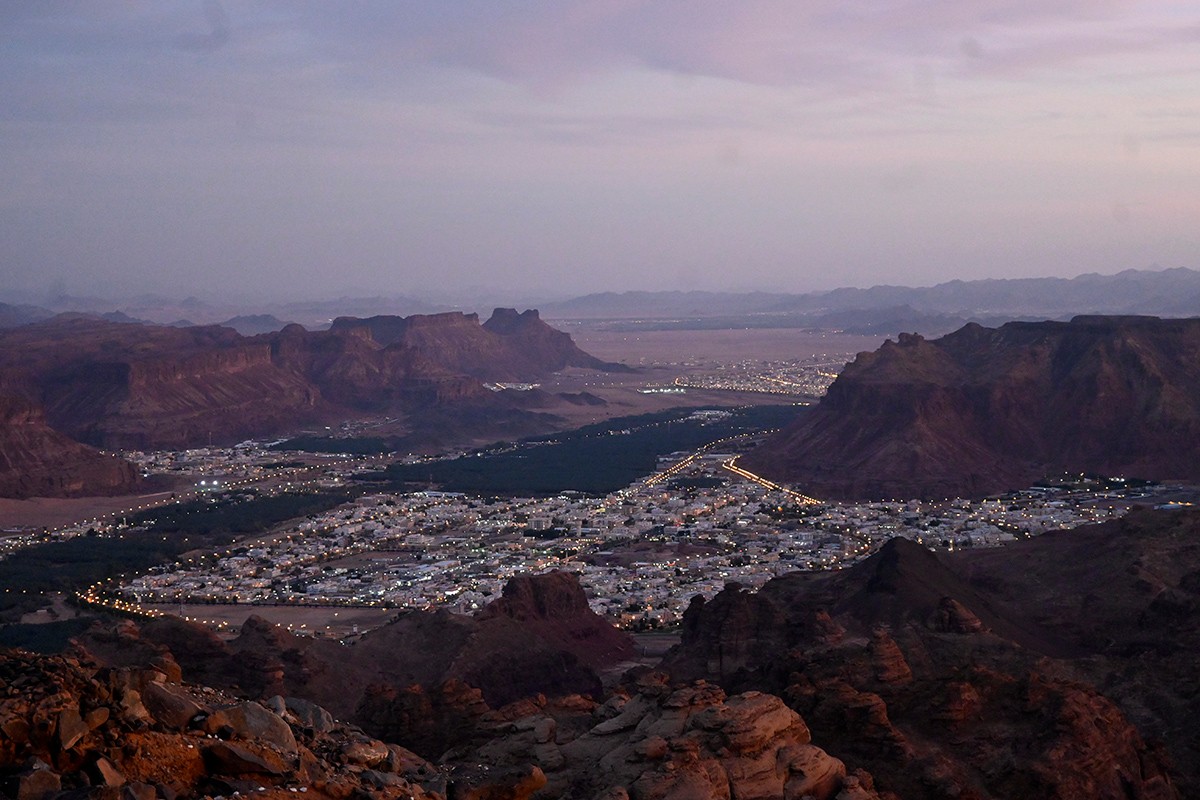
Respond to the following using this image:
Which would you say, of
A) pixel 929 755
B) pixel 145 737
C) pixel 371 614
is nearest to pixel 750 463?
pixel 371 614

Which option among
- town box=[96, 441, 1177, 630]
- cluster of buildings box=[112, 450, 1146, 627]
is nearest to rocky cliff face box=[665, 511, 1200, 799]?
town box=[96, 441, 1177, 630]

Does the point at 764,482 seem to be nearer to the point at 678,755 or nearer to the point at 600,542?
the point at 600,542

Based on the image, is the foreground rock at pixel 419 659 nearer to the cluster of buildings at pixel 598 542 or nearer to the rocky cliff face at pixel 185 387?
the cluster of buildings at pixel 598 542

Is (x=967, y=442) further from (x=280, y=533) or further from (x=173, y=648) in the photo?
(x=173, y=648)

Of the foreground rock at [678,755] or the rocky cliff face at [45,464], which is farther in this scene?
the rocky cliff face at [45,464]

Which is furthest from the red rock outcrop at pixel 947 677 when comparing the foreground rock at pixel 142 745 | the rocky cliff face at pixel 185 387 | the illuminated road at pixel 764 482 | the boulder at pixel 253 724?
the rocky cliff face at pixel 185 387
